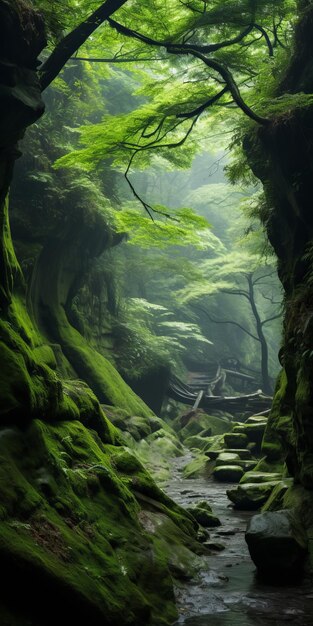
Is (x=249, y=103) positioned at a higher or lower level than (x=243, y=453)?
higher

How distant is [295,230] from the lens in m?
11.0

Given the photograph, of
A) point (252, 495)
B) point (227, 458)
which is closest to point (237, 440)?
point (227, 458)

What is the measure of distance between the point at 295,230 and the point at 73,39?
593 cm

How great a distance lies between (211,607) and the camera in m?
5.74

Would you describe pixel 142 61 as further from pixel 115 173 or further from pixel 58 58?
pixel 115 173

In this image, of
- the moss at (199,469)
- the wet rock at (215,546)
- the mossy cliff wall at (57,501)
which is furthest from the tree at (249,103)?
the moss at (199,469)

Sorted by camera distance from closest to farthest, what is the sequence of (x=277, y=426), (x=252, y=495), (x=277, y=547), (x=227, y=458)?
(x=277, y=547) → (x=252, y=495) → (x=277, y=426) → (x=227, y=458)

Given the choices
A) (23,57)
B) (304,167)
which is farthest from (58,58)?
(304,167)

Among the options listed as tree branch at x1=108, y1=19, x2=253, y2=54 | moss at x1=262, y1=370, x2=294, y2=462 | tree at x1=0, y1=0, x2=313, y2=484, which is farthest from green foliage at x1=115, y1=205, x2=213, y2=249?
moss at x1=262, y1=370, x2=294, y2=462

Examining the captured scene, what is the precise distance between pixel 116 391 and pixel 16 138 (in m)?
13.0

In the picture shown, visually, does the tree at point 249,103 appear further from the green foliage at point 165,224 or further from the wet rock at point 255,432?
the wet rock at point 255,432

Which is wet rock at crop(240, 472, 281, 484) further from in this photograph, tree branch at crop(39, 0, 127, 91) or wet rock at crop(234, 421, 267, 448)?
tree branch at crop(39, 0, 127, 91)

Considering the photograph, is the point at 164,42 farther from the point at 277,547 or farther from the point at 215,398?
the point at 215,398

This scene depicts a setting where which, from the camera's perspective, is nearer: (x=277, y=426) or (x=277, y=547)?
(x=277, y=547)
